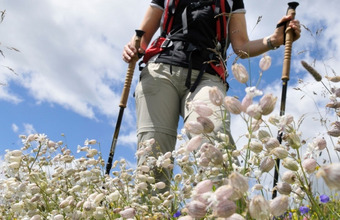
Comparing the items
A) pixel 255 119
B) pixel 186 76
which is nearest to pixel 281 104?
pixel 186 76

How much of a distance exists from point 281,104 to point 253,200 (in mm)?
2511

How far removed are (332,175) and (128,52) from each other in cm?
303

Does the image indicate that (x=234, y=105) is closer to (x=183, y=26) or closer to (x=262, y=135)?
(x=262, y=135)

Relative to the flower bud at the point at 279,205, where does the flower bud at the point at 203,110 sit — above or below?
above

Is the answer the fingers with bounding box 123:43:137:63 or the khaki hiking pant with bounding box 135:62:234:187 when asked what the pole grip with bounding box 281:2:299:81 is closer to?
the khaki hiking pant with bounding box 135:62:234:187

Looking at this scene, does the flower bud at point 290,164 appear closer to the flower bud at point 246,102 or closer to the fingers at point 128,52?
the flower bud at point 246,102

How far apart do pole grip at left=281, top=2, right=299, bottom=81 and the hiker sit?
0.15 feet

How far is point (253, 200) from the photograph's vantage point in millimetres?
963

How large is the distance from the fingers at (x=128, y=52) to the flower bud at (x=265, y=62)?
2309 mm

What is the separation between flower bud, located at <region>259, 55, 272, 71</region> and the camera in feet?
4.67

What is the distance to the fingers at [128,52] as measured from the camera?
3.65m

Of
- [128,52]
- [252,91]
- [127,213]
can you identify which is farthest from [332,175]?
[128,52]

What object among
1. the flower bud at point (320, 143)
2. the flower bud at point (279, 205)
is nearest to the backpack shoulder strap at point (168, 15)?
the flower bud at point (320, 143)

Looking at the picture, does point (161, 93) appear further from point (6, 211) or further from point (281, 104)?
point (6, 211)
